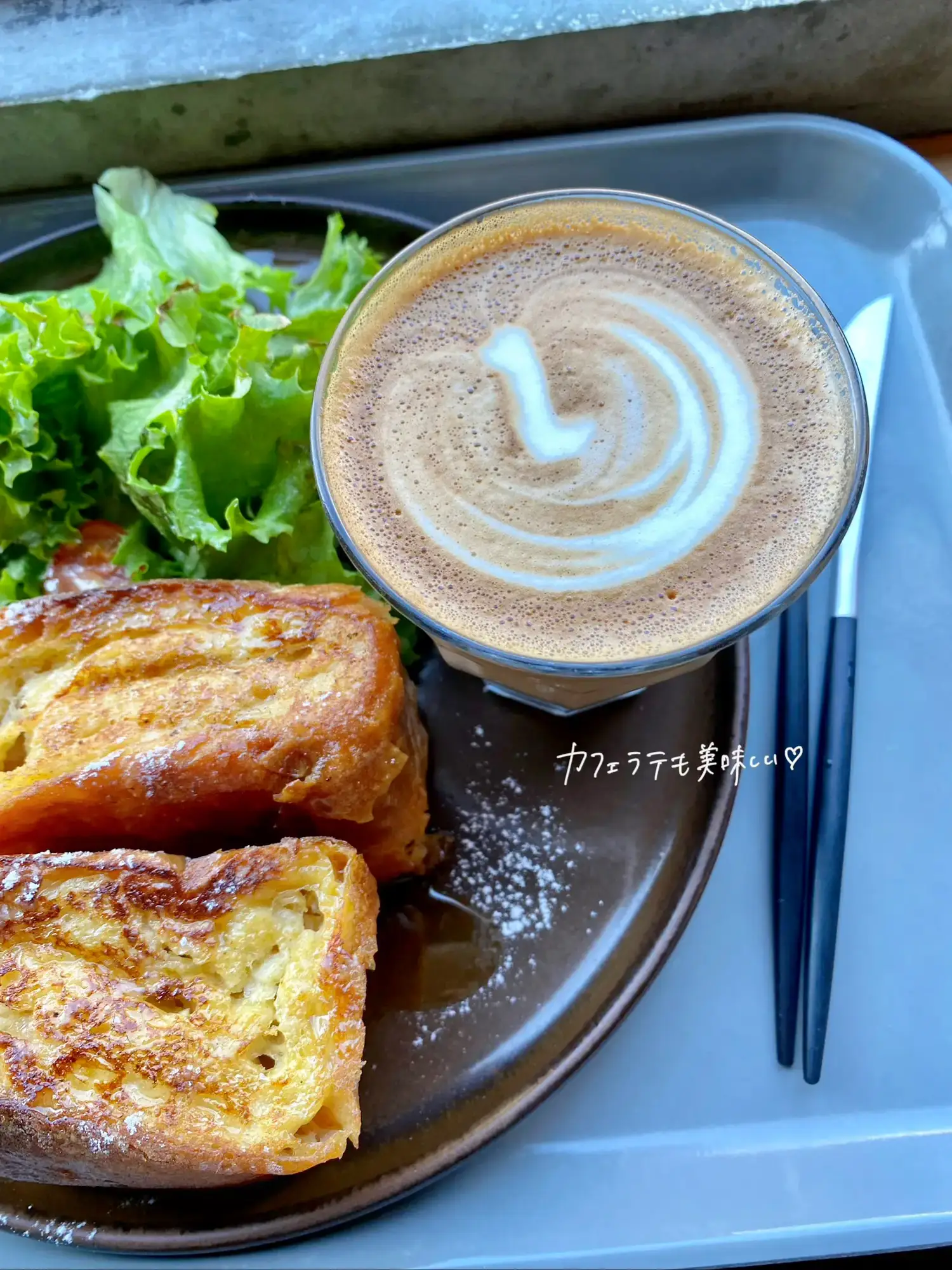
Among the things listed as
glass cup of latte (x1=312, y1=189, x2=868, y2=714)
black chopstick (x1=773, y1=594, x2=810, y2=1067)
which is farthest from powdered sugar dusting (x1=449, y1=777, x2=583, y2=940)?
black chopstick (x1=773, y1=594, x2=810, y2=1067)

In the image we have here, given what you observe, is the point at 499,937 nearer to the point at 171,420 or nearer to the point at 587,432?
the point at 587,432

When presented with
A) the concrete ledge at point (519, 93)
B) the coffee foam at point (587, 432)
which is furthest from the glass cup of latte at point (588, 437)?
the concrete ledge at point (519, 93)

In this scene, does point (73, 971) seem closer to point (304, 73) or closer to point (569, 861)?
point (569, 861)

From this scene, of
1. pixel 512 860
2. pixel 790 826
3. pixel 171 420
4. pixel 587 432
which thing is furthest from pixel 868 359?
pixel 171 420

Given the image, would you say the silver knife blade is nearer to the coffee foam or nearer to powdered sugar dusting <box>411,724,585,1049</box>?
the coffee foam

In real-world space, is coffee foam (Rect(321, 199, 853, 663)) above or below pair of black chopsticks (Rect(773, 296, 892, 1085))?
above
